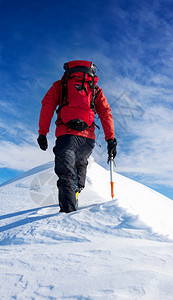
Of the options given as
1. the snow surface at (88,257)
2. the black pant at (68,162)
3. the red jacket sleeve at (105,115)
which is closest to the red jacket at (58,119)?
the red jacket sleeve at (105,115)

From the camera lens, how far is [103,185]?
6.08 m

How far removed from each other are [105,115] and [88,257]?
2405 millimetres

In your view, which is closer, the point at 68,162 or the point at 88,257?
the point at 88,257

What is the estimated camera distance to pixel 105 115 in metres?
3.46

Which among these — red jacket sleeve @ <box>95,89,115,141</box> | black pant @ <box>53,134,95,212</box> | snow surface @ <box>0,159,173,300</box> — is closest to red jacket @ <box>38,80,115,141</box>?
red jacket sleeve @ <box>95,89,115,141</box>

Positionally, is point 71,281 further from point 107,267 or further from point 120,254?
point 120,254

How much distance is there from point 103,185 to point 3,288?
503 cm

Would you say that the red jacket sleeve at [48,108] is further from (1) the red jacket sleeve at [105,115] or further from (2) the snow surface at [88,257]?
(2) the snow surface at [88,257]

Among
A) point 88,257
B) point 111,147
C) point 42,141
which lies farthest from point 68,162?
point 88,257

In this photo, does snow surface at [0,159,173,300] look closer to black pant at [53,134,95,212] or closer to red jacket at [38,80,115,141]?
black pant at [53,134,95,212]

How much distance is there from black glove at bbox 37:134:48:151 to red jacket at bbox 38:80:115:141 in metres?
0.06

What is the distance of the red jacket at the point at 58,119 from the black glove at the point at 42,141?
0.06m

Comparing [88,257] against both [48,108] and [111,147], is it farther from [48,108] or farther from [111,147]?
[48,108]

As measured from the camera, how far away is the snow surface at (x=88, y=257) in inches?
41.6
